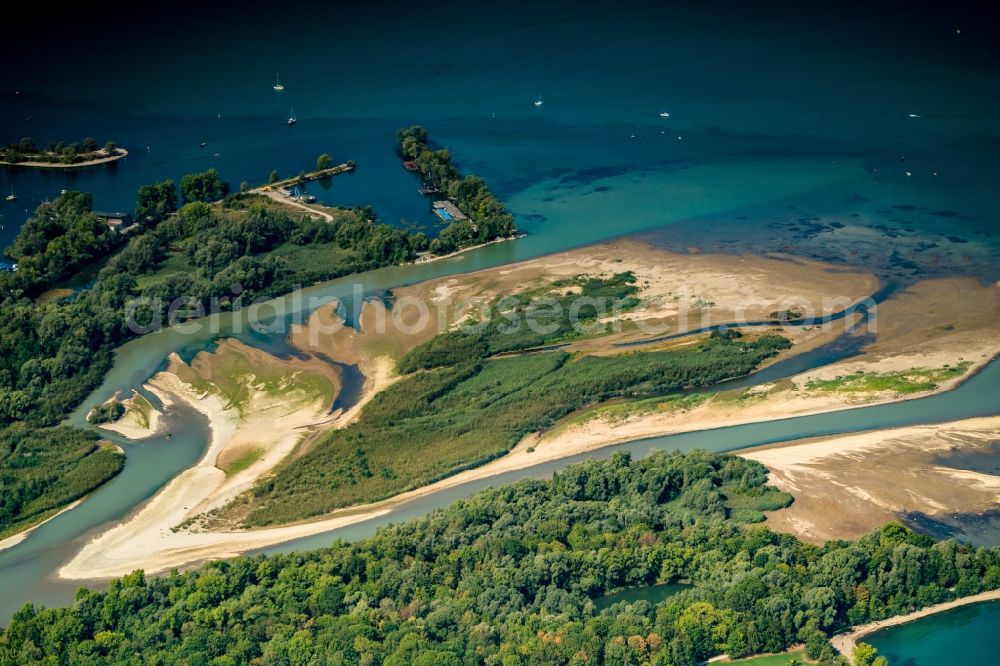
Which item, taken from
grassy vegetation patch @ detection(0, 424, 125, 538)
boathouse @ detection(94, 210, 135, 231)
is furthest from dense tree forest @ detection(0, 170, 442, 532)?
boathouse @ detection(94, 210, 135, 231)

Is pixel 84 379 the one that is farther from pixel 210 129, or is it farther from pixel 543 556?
pixel 210 129

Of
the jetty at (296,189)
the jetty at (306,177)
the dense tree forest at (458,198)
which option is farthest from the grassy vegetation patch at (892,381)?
the jetty at (306,177)

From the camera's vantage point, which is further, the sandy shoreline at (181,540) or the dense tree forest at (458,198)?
the dense tree forest at (458,198)

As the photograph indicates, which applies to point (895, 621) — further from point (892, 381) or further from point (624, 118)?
point (624, 118)

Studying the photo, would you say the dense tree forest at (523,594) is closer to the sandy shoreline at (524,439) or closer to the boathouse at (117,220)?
the sandy shoreline at (524,439)

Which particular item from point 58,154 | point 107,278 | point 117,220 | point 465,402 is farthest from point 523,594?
point 58,154

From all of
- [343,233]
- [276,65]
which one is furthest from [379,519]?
[276,65]
